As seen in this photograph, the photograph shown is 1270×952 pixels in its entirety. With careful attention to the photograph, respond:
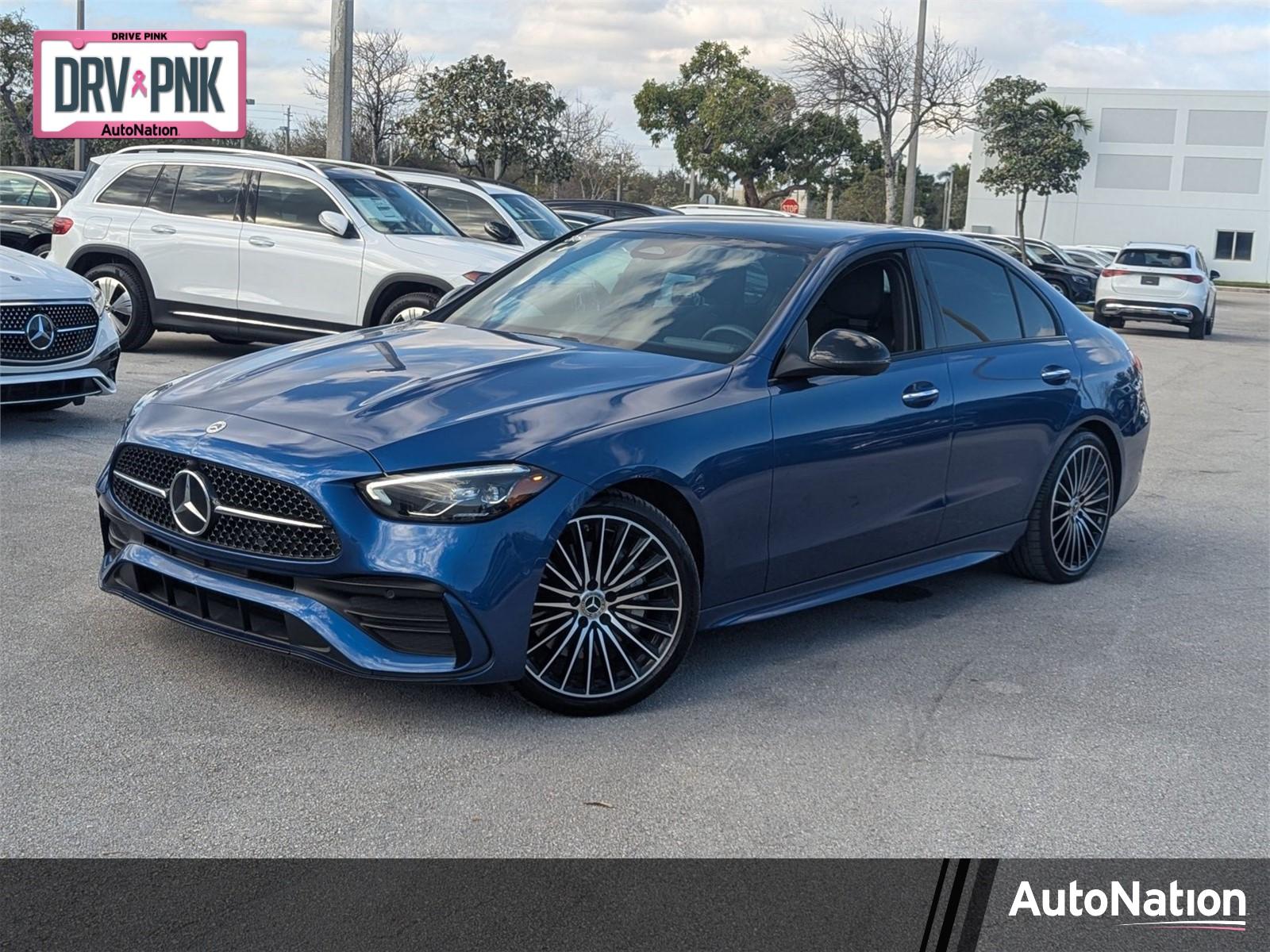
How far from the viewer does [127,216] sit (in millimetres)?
13141

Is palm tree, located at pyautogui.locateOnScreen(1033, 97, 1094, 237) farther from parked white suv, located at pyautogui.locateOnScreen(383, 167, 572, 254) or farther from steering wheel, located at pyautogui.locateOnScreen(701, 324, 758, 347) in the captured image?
steering wheel, located at pyautogui.locateOnScreen(701, 324, 758, 347)

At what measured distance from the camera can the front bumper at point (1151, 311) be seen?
84.4 ft

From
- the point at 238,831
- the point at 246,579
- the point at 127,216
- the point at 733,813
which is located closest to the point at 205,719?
the point at 246,579

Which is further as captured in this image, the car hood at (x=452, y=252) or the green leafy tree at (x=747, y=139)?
the green leafy tree at (x=747, y=139)

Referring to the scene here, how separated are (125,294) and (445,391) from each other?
9.38 meters

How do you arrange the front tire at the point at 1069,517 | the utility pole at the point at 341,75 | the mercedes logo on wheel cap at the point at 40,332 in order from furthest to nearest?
the utility pole at the point at 341,75
the mercedes logo on wheel cap at the point at 40,332
the front tire at the point at 1069,517

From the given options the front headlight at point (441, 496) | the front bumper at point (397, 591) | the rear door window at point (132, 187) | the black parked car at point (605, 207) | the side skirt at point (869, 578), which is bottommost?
the side skirt at point (869, 578)

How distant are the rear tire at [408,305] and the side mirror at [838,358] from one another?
25.2 ft

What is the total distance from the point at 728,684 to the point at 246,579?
165 cm

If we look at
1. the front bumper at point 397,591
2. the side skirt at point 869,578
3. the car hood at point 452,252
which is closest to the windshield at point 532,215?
the car hood at point 452,252

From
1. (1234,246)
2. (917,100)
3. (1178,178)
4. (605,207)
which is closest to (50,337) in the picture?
(605,207)

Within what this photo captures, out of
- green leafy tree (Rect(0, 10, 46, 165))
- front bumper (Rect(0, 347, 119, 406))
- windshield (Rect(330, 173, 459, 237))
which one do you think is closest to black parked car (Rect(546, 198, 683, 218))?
windshield (Rect(330, 173, 459, 237))

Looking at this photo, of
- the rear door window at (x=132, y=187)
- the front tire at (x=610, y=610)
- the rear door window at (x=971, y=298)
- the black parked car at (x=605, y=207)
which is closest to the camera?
the front tire at (x=610, y=610)

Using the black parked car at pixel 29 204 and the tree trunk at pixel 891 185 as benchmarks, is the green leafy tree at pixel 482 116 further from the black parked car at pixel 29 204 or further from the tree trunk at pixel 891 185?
the black parked car at pixel 29 204
